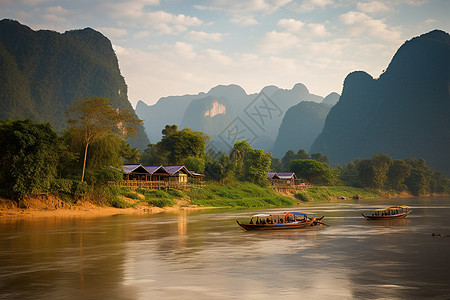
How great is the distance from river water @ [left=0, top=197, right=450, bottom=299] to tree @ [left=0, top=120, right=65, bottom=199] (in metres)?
8.22

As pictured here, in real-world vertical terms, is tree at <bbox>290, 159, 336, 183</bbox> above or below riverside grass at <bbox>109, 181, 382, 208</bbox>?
above

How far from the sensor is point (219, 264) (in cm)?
1814

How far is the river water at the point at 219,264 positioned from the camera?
522 inches

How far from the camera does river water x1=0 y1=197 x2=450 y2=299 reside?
43.5ft

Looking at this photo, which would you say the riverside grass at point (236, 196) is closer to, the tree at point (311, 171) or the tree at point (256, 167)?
the tree at point (256, 167)

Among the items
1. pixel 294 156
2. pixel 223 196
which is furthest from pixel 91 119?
pixel 294 156

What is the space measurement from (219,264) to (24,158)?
29.3 meters

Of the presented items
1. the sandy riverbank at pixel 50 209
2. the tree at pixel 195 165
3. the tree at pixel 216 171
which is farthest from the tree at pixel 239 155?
the sandy riverbank at pixel 50 209

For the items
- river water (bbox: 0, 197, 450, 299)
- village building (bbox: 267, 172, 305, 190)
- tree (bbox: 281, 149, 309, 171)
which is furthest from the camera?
tree (bbox: 281, 149, 309, 171)

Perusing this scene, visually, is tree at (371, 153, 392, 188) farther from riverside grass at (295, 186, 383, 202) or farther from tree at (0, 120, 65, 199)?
tree at (0, 120, 65, 199)

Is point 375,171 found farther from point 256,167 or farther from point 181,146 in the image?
point 181,146

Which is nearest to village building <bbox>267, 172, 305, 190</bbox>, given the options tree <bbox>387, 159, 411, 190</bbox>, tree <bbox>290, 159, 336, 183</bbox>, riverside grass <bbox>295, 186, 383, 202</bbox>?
riverside grass <bbox>295, 186, 383, 202</bbox>

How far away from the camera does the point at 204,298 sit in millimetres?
12273

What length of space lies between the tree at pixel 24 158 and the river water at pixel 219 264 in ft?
27.0
